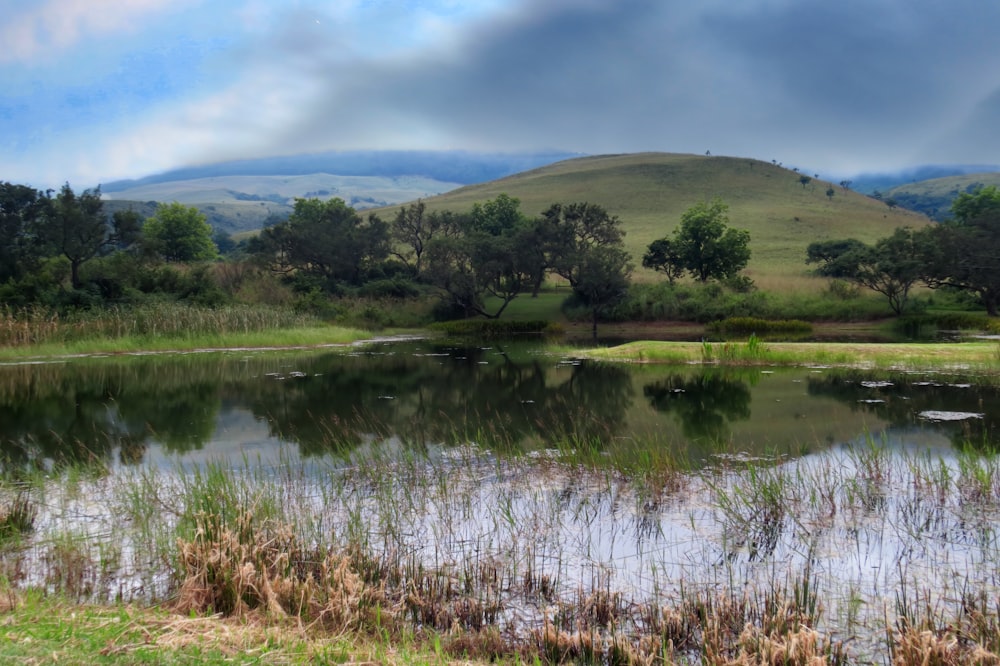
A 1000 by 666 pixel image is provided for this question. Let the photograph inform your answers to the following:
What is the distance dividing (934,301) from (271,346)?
4652cm

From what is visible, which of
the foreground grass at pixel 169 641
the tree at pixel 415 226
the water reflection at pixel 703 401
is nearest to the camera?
the foreground grass at pixel 169 641

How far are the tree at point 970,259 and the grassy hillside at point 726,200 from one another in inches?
536

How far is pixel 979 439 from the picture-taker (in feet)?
45.8

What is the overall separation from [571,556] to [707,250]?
60.7m

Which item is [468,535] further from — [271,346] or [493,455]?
[271,346]

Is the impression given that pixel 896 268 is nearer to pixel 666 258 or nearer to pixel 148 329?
pixel 666 258

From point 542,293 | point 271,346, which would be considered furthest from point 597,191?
point 271,346

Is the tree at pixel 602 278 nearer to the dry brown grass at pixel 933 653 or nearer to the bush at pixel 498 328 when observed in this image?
the bush at pixel 498 328

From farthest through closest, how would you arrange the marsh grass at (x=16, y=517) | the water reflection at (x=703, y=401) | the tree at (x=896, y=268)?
the tree at (x=896, y=268), the water reflection at (x=703, y=401), the marsh grass at (x=16, y=517)

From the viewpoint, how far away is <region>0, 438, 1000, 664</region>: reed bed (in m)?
5.99

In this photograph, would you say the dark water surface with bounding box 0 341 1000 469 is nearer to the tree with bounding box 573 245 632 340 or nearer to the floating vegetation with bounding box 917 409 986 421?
the floating vegetation with bounding box 917 409 986 421

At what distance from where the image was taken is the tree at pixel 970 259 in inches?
1882

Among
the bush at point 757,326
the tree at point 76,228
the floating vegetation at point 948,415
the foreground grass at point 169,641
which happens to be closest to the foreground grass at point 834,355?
the floating vegetation at point 948,415

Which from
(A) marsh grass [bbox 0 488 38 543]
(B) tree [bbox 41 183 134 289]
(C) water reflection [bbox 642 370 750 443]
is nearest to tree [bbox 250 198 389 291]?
(B) tree [bbox 41 183 134 289]
